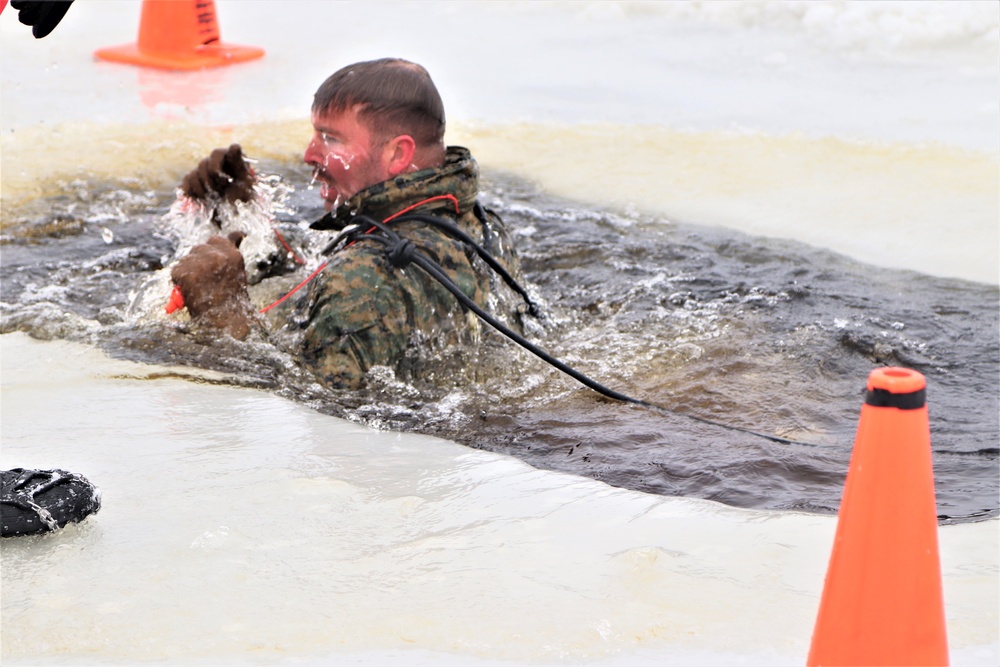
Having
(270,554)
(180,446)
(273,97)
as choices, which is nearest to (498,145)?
(273,97)

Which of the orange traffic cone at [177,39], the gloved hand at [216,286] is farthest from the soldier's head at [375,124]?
the orange traffic cone at [177,39]

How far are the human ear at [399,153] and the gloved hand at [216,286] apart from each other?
622 millimetres

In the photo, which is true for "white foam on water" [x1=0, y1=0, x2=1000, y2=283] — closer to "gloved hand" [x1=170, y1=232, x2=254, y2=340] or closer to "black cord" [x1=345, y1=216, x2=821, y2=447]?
"black cord" [x1=345, y1=216, x2=821, y2=447]

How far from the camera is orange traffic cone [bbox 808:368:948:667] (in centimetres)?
191

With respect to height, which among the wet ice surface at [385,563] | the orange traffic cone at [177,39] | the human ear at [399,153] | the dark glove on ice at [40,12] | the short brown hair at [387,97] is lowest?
the wet ice surface at [385,563]

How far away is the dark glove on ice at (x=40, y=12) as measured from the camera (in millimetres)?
2775

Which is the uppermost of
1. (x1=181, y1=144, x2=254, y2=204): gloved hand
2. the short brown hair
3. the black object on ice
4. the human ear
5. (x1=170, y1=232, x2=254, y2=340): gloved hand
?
the short brown hair

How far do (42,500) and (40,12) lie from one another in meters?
1.18

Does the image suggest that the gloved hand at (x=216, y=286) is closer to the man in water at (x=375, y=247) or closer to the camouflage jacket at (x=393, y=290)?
the man in water at (x=375, y=247)

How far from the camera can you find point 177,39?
28.2ft

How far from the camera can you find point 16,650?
213cm

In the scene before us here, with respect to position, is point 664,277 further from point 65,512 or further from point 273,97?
point 273,97

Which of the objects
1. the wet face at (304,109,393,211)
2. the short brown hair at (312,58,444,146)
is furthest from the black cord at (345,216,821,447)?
the short brown hair at (312,58,444,146)

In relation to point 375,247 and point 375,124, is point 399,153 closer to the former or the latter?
point 375,124
